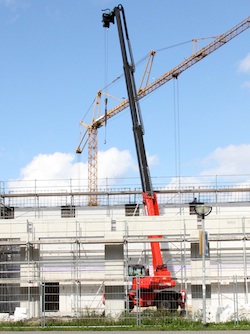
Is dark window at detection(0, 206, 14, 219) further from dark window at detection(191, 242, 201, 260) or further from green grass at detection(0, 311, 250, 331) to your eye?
green grass at detection(0, 311, 250, 331)

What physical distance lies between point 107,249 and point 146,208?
18.0 feet

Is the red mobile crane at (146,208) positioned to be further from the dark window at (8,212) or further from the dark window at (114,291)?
the dark window at (8,212)

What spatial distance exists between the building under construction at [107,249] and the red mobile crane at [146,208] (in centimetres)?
71

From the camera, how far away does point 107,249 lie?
29.6 meters

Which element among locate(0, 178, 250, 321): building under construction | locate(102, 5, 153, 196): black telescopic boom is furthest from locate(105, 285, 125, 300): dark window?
locate(102, 5, 153, 196): black telescopic boom

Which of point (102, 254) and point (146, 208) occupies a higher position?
point (146, 208)

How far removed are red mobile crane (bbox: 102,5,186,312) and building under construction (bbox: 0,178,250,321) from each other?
27.8 inches

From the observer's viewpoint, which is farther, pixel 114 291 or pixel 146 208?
pixel 146 208

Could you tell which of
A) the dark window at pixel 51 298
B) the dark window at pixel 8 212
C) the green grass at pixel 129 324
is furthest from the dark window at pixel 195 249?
the dark window at pixel 8 212

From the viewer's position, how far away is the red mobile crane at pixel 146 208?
28984 mm

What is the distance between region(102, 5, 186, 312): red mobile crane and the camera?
29.0 meters

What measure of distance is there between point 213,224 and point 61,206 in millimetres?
12542

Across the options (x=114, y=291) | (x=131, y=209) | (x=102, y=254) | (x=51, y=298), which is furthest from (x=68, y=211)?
(x=114, y=291)

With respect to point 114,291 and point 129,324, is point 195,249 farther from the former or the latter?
point 129,324
